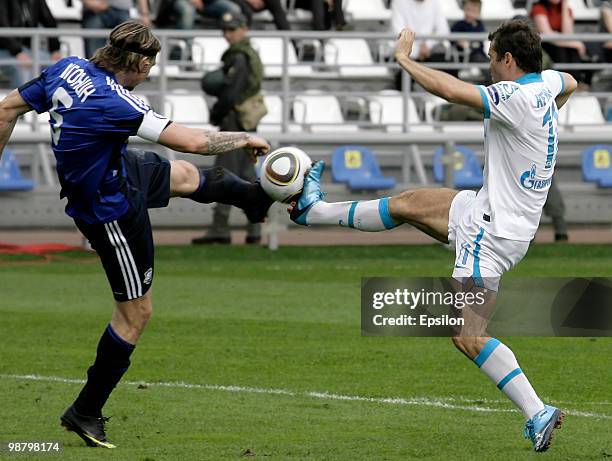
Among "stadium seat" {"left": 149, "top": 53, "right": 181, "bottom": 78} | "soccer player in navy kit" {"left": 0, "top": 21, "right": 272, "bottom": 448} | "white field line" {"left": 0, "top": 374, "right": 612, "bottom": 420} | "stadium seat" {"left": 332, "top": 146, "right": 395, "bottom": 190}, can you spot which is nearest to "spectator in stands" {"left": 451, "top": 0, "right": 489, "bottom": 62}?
"stadium seat" {"left": 332, "top": 146, "right": 395, "bottom": 190}

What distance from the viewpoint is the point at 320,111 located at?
821 inches

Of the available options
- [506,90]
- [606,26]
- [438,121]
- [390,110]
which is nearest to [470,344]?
[506,90]

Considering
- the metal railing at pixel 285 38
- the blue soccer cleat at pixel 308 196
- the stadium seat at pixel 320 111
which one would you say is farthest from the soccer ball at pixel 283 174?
the stadium seat at pixel 320 111

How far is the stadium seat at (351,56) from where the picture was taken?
21859 millimetres

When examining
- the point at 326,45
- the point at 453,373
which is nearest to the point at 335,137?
the point at 326,45

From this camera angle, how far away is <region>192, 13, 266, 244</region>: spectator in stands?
58.2ft

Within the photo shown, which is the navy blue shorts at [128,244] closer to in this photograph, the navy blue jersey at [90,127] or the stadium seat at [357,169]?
the navy blue jersey at [90,127]

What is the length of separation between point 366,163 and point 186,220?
244 cm

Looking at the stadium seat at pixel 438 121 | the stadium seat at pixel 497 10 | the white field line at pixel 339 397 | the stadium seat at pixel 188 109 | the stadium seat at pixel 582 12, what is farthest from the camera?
the stadium seat at pixel 582 12

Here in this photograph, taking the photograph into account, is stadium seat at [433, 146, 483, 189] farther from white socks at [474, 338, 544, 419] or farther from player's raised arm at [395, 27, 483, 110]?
player's raised arm at [395, 27, 483, 110]

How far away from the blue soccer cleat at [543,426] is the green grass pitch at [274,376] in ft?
0.34

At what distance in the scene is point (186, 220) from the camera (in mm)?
18359

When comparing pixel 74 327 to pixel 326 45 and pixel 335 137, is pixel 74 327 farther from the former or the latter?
pixel 326 45

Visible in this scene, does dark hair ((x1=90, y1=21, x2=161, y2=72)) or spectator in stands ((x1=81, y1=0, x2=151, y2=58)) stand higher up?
dark hair ((x1=90, y1=21, x2=161, y2=72))
